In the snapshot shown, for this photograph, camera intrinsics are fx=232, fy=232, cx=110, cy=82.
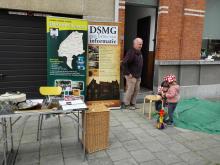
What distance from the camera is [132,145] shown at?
4.24m

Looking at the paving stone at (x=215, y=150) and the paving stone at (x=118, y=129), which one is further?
the paving stone at (x=118, y=129)

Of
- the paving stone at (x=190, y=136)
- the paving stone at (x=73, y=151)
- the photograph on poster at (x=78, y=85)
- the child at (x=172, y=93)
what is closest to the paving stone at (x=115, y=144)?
→ the paving stone at (x=73, y=151)

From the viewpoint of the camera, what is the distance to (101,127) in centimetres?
388

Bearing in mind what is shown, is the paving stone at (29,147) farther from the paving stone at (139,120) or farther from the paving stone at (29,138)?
the paving stone at (139,120)

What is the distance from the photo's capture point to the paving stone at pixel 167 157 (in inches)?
146

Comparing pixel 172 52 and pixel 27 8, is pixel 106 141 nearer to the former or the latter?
pixel 27 8

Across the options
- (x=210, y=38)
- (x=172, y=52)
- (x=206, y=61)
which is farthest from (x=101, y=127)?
(x=210, y=38)

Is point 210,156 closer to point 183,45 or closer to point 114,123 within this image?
point 114,123

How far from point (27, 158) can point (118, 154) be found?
4.85 feet

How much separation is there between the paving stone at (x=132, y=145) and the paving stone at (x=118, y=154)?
0.13 meters

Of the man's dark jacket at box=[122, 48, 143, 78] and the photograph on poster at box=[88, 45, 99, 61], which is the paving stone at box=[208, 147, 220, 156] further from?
the photograph on poster at box=[88, 45, 99, 61]

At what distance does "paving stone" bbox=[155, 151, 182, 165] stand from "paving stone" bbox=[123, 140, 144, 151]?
0.38 m

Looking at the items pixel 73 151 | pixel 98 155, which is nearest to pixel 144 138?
pixel 98 155

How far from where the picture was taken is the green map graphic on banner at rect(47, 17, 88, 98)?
5426mm
